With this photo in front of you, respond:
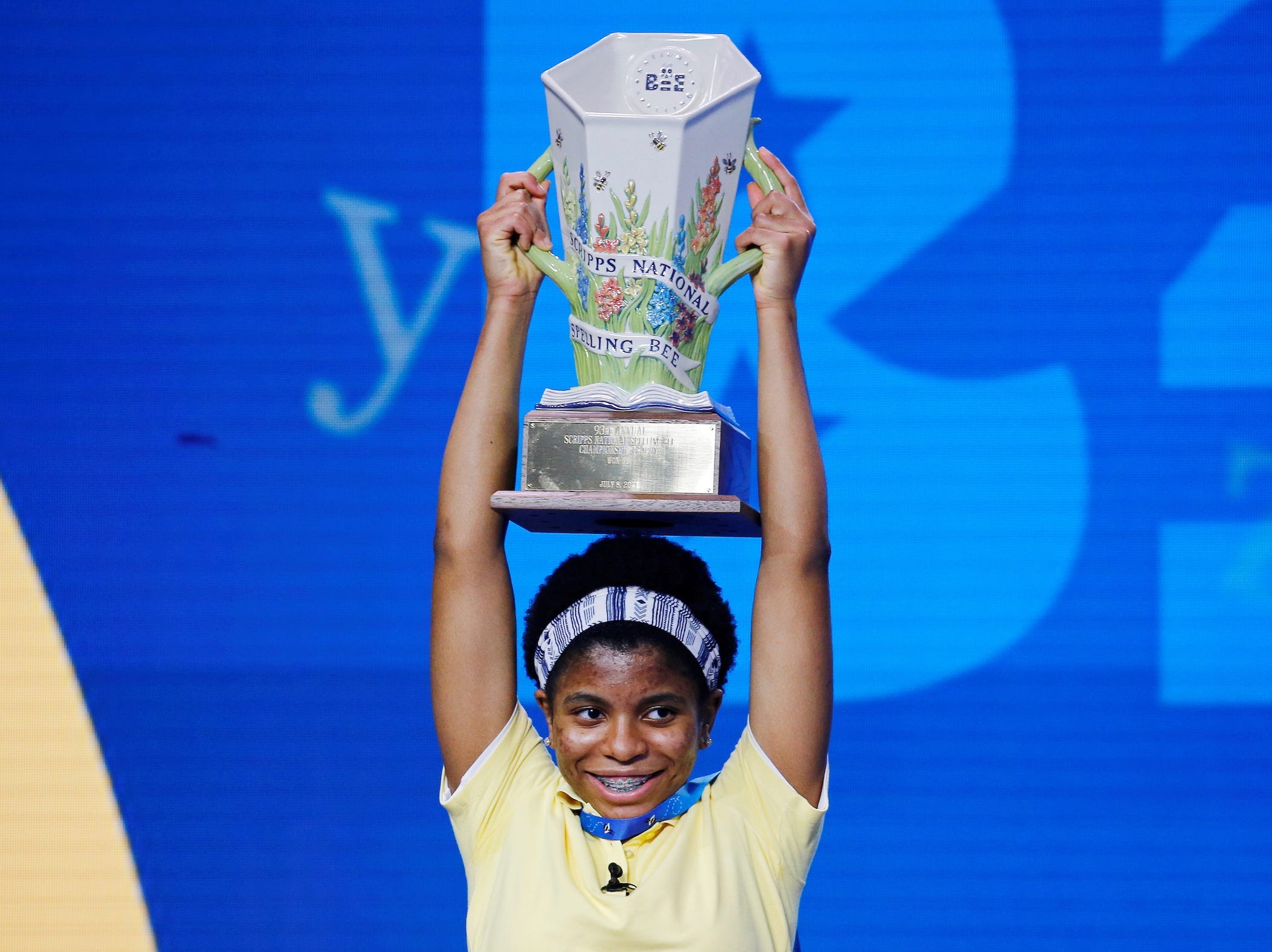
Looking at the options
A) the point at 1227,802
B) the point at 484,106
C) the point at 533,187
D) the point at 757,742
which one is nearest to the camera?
the point at 757,742

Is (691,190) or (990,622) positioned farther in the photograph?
(990,622)

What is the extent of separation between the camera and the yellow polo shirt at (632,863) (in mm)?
1545

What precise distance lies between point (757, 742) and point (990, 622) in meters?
1.18

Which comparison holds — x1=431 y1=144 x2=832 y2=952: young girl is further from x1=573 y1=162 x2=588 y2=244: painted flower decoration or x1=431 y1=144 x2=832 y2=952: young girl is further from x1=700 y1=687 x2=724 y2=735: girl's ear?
x1=573 y1=162 x2=588 y2=244: painted flower decoration

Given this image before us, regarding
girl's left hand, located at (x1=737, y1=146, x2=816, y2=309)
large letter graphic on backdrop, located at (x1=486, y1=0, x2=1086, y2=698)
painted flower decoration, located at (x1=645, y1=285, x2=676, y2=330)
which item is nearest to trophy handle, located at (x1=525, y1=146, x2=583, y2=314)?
painted flower decoration, located at (x1=645, y1=285, x2=676, y2=330)

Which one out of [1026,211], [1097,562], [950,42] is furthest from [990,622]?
[950,42]

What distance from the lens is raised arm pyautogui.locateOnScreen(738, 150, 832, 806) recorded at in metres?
1.63

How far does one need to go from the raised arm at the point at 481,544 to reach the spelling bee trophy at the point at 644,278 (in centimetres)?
6

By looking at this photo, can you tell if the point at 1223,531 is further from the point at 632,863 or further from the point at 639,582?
the point at 632,863

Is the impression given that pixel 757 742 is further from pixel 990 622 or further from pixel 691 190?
pixel 990 622

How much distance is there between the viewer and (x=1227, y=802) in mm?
2658

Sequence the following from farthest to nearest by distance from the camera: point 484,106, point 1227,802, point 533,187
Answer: point 484,106 < point 1227,802 < point 533,187

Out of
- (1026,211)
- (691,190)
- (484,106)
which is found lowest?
(691,190)

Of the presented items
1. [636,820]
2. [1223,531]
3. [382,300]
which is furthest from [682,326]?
[1223,531]
